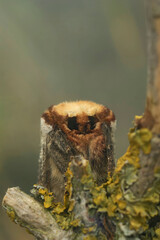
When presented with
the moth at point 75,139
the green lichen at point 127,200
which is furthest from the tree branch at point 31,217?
the moth at point 75,139

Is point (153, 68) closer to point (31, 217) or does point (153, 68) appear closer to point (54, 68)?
point (31, 217)

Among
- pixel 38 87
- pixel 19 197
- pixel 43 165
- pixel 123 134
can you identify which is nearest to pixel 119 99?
pixel 123 134

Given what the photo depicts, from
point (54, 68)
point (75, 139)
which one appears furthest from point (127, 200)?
point (54, 68)

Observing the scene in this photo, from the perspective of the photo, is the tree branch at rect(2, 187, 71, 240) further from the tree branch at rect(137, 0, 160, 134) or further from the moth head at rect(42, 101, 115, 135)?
the tree branch at rect(137, 0, 160, 134)

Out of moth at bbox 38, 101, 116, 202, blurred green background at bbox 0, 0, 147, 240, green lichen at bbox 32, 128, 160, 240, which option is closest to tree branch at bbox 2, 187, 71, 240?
green lichen at bbox 32, 128, 160, 240

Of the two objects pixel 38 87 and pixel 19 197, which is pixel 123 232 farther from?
pixel 38 87

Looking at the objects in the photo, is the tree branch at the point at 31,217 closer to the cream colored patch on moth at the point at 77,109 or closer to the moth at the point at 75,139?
the moth at the point at 75,139

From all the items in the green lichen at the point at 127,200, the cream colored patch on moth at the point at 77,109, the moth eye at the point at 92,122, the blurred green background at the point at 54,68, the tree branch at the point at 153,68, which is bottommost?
the green lichen at the point at 127,200
